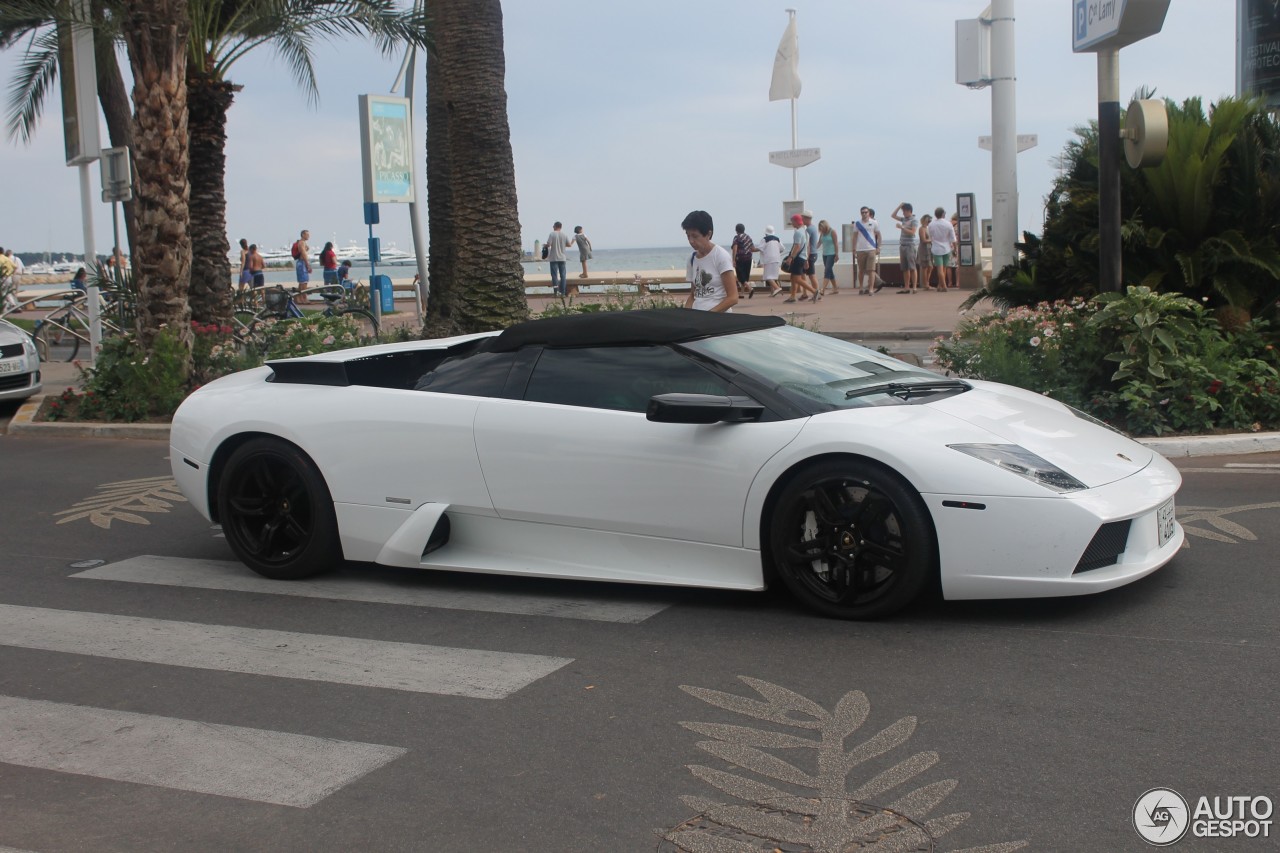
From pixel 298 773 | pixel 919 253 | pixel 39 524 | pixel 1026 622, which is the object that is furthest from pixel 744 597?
pixel 919 253

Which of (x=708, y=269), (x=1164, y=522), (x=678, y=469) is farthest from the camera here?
(x=708, y=269)

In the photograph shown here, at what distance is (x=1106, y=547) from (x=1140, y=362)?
16.3ft

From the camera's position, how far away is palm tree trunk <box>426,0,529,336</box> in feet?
45.1

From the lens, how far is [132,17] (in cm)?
1277

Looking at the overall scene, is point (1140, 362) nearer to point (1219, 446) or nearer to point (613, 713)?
point (1219, 446)

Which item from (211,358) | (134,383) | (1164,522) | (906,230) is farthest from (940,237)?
(1164,522)

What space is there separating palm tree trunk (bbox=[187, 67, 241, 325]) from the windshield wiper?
1360 centimetres

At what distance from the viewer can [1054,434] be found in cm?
545

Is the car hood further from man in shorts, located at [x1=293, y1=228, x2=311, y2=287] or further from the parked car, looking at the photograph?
man in shorts, located at [x1=293, y1=228, x2=311, y2=287]

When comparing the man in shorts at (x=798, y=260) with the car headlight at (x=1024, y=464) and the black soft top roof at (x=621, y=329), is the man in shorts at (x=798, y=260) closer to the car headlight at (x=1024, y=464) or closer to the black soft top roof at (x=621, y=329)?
the black soft top roof at (x=621, y=329)

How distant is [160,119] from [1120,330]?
31.0 feet

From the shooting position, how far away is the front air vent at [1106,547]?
491 centimetres

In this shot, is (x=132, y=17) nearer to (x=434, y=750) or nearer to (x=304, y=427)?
(x=304, y=427)

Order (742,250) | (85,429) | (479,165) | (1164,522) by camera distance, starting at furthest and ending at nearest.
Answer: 1. (742,250)
2. (479,165)
3. (85,429)
4. (1164,522)
